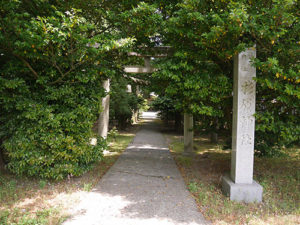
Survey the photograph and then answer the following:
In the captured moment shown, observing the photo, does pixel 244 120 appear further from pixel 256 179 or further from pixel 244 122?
pixel 256 179

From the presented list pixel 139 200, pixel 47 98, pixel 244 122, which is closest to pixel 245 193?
pixel 244 122

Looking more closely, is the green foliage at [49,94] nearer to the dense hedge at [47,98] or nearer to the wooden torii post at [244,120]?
the dense hedge at [47,98]

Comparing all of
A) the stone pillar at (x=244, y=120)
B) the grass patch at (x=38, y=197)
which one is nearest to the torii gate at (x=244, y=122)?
the stone pillar at (x=244, y=120)

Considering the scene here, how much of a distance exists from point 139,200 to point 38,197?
2.00 meters

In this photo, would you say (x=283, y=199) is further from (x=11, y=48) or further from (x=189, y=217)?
(x=11, y=48)

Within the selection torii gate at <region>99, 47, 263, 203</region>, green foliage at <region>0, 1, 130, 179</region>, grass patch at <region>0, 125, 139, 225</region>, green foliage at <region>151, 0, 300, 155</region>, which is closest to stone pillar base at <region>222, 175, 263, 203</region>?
torii gate at <region>99, 47, 263, 203</region>

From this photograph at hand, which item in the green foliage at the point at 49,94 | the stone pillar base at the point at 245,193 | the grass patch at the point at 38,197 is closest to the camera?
the grass patch at the point at 38,197

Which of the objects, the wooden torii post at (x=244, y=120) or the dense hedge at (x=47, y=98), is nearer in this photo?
the dense hedge at (x=47, y=98)

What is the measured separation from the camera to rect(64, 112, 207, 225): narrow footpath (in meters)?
3.34

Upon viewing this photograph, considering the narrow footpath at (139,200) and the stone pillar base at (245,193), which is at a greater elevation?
the stone pillar base at (245,193)

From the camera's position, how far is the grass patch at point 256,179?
3490 millimetres

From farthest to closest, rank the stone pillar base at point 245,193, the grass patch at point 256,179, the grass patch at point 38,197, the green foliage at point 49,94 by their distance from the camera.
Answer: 1. the stone pillar base at point 245,193
2. the green foliage at point 49,94
3. the grass patch at point 256,179
4. the grass patch at point 38,197

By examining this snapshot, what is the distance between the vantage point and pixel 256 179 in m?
5.23

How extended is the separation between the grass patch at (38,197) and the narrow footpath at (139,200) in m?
0.26
